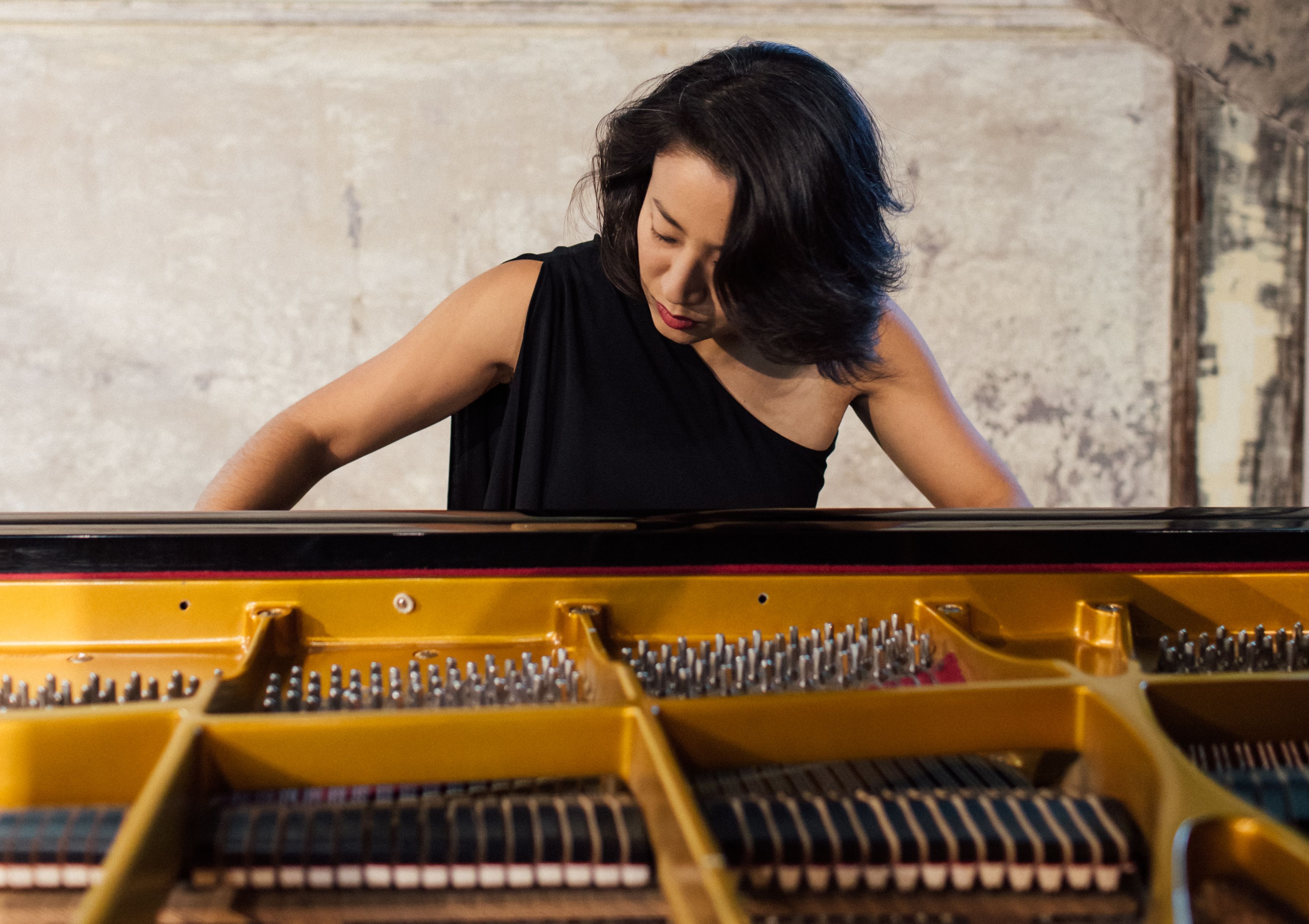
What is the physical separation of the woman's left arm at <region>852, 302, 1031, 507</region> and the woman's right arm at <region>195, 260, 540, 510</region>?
69 cm

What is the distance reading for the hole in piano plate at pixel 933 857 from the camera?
0.80 m

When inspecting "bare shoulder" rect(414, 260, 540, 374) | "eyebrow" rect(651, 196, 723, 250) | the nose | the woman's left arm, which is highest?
"eyebrow" rect(651, 196, 723, 250)

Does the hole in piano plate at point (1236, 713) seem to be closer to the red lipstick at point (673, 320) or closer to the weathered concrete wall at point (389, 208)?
the red lipstick at point (673, 320)

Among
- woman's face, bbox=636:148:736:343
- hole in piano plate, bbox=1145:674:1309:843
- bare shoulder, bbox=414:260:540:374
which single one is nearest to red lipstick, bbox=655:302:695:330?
woman's face, bbox=636:148:736:343

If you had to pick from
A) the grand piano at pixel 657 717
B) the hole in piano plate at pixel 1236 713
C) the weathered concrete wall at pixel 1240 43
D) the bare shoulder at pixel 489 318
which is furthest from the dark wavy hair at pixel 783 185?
the weathered concrete wall at pixel 1240 43

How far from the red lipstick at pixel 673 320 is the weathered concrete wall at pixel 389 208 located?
2.59 metres

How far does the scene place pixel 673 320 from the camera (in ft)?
5.31

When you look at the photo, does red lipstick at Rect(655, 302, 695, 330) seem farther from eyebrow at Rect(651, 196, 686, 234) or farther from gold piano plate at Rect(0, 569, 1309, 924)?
gold piano plate at Rect(0, 569, 1309, 924)

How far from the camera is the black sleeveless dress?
1812 mm

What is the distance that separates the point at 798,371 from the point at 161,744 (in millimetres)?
1292

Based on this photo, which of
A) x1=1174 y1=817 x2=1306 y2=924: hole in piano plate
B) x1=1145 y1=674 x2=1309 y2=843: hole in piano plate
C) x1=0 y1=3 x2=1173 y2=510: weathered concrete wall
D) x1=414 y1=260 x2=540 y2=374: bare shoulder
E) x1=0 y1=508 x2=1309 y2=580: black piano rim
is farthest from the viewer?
x1=0 y1=3 x2=1173 y2=510: weathered concrete wall

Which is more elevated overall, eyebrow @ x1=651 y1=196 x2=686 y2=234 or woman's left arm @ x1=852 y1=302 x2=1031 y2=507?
eyebrow @ x1=651 y1=196 x2=686 y2=234

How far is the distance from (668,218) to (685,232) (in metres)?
0.04

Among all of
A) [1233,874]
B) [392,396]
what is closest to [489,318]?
[392,396]
